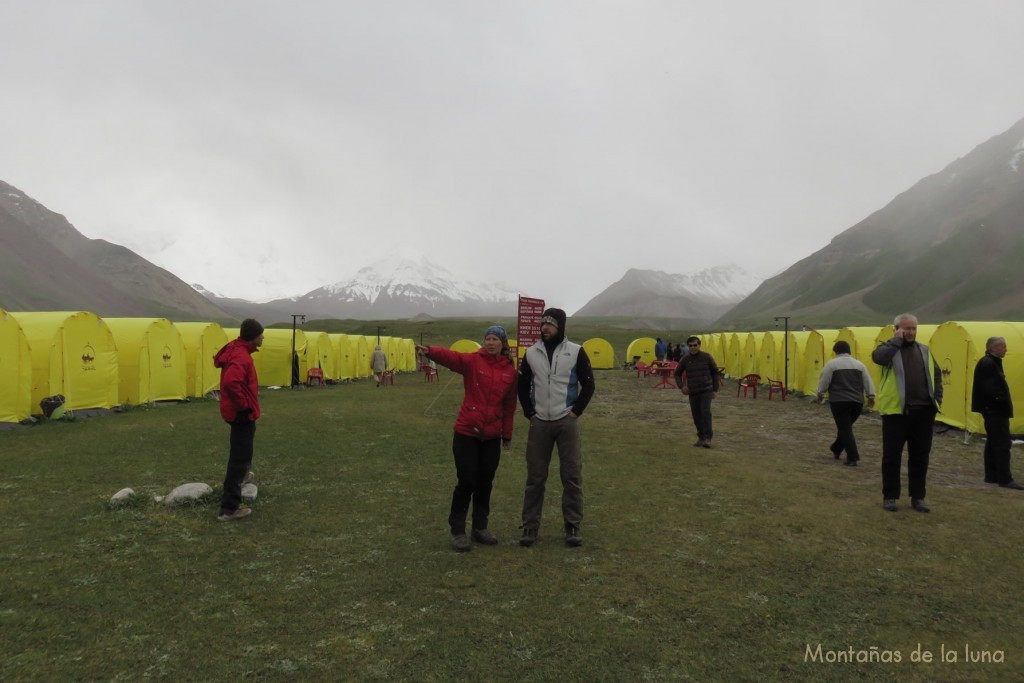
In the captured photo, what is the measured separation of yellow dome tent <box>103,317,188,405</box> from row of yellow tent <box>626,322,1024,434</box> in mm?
21666

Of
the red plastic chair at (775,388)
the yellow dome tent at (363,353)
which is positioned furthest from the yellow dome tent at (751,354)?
the yellow dome tent at (363,353)

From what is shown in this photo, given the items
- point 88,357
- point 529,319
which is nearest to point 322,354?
point 88,357

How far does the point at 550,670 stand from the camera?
3902mm

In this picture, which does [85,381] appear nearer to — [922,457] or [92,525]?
[92,525]

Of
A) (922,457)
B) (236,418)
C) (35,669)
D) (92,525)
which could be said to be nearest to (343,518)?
(236,418)

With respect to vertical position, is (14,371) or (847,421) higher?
(14,371)

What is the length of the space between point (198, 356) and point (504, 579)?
19.7m

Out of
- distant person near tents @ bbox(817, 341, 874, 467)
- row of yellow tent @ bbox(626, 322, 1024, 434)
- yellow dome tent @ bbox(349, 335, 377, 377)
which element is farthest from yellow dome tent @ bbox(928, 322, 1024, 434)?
yellow dome tent @ bbox(349, 335, 377, 377)

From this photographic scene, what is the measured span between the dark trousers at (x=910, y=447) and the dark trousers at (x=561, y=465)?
4347mm

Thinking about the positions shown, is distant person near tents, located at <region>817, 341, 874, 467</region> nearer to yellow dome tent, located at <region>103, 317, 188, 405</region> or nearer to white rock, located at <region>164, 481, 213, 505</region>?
white rock, located at <region>164, 481, 213, 505</region>

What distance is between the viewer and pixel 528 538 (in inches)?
250

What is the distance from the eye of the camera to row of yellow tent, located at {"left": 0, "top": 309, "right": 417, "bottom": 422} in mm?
13719

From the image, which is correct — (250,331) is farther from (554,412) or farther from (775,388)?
(775,388)

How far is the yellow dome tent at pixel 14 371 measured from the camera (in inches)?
526
